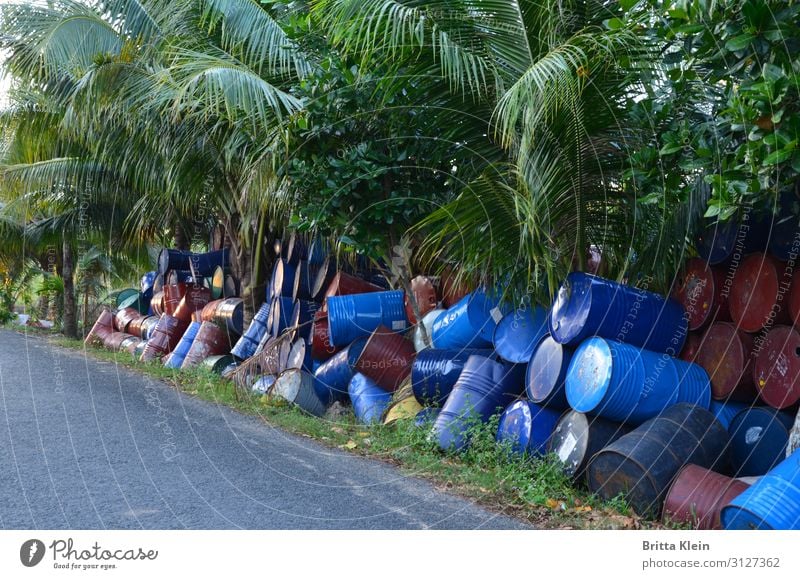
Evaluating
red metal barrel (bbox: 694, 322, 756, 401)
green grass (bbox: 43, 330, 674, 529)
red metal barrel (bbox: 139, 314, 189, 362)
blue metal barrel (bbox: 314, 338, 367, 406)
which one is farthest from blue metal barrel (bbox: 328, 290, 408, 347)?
red metal barrel (bbox: 139, 314, 189, 362)

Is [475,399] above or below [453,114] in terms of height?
below

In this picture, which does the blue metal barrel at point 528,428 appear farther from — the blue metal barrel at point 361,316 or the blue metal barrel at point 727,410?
the blue metal barrel at point 361,316

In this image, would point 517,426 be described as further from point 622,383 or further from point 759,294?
point 759,294

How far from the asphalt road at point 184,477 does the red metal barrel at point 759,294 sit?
2.17 metres

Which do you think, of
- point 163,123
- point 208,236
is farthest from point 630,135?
point 208,236

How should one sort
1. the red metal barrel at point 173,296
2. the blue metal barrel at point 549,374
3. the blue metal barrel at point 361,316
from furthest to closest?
the red metal barrel at point 173,296
the blue metal barrel at point 361,316
the blue metal barrel at point 549,374

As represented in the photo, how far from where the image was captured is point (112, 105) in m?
9.30

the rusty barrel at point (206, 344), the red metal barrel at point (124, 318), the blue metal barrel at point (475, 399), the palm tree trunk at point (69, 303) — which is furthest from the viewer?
the palm tree trunk at point (69, 303)

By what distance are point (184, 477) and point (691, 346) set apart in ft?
12.4

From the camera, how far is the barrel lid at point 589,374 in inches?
200

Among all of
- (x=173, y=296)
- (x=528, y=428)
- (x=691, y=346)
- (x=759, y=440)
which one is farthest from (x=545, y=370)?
(x=173, y=296)

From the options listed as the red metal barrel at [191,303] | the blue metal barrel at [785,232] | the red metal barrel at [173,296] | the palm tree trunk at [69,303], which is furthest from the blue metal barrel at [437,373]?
the palm tree trunk at [69,303]

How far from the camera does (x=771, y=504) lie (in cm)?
376

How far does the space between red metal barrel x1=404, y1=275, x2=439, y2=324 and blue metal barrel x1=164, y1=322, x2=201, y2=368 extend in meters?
4.65
